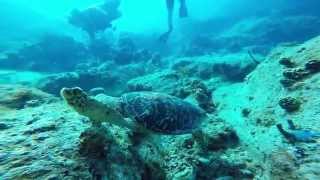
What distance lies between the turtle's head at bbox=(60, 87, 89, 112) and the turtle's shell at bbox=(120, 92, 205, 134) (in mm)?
1297

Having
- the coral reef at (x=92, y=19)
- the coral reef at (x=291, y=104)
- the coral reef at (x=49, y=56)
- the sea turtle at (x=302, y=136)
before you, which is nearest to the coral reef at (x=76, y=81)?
the coral reef at (x=49, y=56)

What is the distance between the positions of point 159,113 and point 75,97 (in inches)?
67.5

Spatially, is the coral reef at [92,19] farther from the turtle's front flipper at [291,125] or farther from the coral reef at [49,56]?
the turtle's front flipper at [291,125]

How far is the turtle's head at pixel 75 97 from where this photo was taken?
2922 millimetres

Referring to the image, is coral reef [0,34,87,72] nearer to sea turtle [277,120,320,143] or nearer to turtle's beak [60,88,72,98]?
turtle's beak [60,88,72,98]

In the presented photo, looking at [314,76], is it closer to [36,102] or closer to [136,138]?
[136,138]

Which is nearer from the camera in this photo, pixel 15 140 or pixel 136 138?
pixel 15 140

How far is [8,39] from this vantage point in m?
21.1

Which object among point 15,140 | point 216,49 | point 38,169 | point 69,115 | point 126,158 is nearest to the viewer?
point 38,169

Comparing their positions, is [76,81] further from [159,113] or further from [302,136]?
[302,136]

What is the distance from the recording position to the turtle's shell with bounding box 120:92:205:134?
434 cm

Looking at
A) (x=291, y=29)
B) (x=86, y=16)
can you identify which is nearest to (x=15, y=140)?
(x=86, y=16)

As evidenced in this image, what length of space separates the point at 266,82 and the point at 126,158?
4.58 metres

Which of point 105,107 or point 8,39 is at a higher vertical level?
point 8,39
